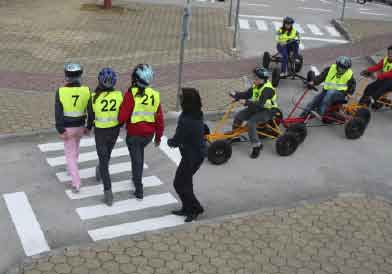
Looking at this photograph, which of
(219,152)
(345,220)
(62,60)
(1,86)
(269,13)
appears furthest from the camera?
(269,13)

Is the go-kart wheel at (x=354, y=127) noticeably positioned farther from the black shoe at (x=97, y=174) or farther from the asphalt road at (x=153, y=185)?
the black shoe at (x=97, y=174)

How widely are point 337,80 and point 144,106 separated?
16.3 feet

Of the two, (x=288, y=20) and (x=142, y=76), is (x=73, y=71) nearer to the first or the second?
(x=142, y=76)

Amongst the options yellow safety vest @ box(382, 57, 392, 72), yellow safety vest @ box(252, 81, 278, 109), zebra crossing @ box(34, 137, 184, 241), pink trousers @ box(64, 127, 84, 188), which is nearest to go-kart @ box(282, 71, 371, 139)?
yellow safety vest @ box(252, 81, 278, 109)

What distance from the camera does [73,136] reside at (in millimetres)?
8758

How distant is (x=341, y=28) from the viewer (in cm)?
2228

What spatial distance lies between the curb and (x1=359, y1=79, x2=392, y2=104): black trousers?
26.8 feet

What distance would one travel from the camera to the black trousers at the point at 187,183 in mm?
8156

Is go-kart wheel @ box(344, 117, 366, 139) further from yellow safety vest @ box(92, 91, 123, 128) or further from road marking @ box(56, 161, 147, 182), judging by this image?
yellow safety vest @ box(92, 91, 123, 128)

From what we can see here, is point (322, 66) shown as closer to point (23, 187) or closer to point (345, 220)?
point (345, 220)

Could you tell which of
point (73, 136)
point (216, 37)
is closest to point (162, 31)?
point (216, 37)

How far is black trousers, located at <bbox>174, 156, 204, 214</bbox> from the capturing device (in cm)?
816

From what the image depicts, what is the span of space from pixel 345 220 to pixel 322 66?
9.33 meters

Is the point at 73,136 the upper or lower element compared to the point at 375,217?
upper
